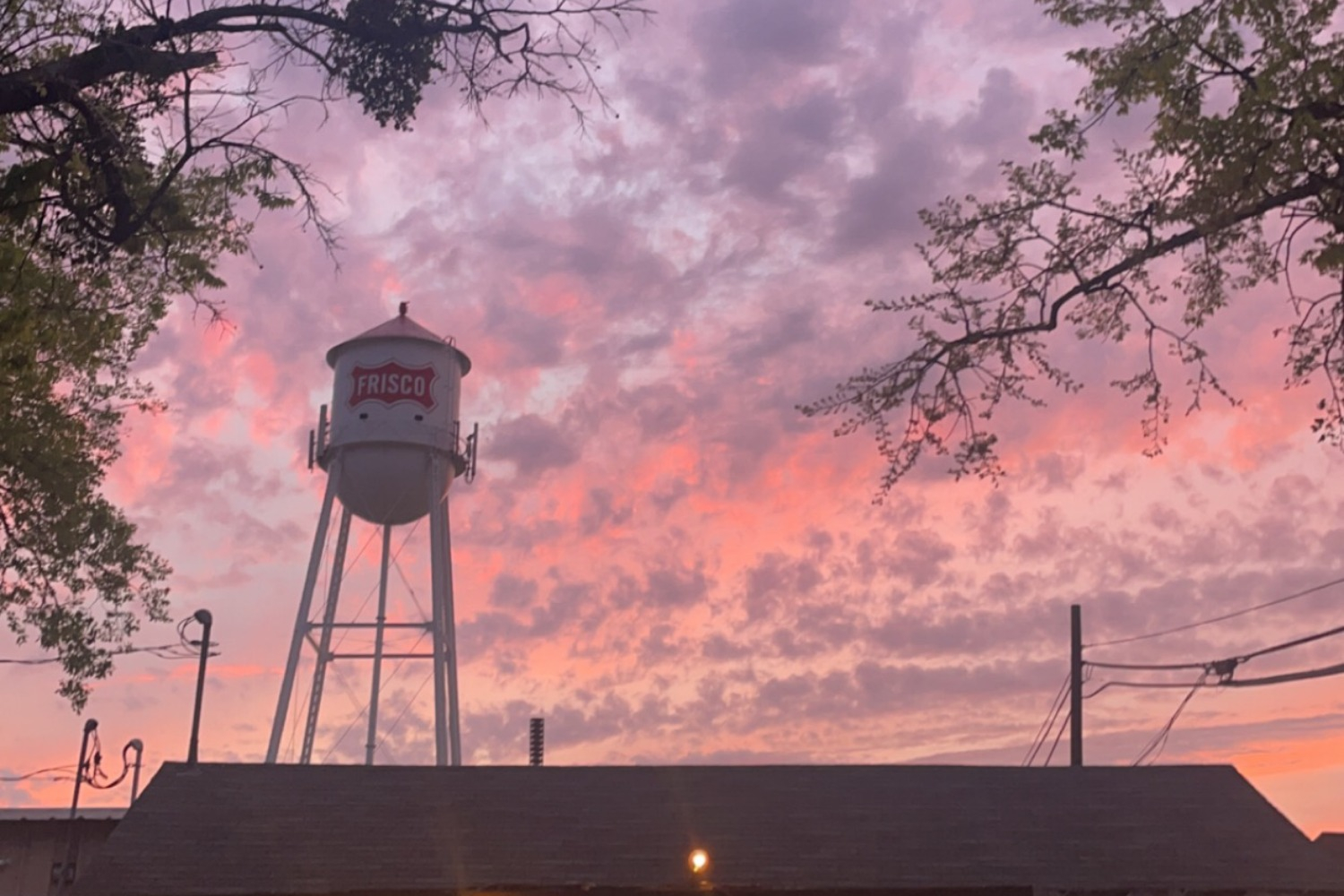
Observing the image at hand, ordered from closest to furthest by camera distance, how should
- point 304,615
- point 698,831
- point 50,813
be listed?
1. point 698,831
2. point 304,615
3. point 50,813

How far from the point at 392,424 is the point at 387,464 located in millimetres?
896

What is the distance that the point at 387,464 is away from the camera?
32.2m

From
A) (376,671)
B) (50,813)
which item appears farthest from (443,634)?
(50,813)

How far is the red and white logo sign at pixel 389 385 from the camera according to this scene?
3247cm

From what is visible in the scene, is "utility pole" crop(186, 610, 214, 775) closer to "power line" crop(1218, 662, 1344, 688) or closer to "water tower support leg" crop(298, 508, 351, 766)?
"water tower support leg" crop(298, 508, 351, 766)

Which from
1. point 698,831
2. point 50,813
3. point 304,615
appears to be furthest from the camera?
point 50,813

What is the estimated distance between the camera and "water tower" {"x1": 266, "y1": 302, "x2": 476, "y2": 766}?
1243 inches

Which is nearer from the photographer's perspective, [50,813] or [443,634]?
[443,634]

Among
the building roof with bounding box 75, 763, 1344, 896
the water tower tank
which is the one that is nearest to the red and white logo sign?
the water tower tank

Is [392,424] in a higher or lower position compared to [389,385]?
lower

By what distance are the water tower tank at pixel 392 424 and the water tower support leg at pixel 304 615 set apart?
0.94ft

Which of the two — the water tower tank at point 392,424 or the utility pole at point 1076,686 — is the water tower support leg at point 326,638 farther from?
the utility pole at point 1076,686

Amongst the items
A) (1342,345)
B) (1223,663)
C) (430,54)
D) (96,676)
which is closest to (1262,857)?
(1223,663)

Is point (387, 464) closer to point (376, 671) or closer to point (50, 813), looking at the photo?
point (376, 671)
